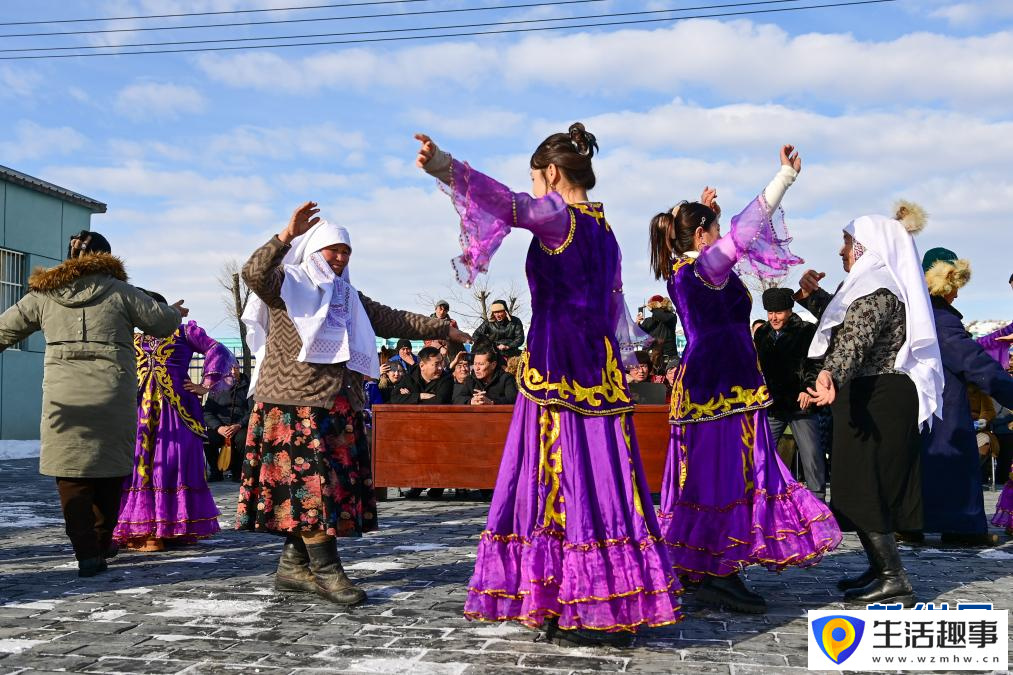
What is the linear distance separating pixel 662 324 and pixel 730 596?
9112mm

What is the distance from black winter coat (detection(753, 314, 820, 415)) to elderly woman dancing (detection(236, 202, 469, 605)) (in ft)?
11.9

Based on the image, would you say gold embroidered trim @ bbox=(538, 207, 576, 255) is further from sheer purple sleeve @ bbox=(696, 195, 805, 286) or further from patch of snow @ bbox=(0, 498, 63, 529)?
patch of snow @ bbox=(0, 498, 63, 529)

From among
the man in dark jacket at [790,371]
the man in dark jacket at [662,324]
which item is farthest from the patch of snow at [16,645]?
the man in dark jacket at [662,324]

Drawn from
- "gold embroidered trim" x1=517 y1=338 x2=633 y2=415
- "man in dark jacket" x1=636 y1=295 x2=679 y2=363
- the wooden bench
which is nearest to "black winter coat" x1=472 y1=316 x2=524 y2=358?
"man in dark jacket" x1=636 y1=295 x2=679 y2=363

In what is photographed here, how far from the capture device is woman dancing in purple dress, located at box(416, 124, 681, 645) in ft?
13.1

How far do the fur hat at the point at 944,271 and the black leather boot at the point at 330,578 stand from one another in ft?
14.5

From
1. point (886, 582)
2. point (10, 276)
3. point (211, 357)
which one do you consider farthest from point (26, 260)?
point (886, 582)

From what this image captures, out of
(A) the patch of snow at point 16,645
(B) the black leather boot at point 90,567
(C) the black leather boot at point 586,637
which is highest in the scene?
(B) the black leather boot at point 90,567

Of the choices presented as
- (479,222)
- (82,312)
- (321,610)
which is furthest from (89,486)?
(479,222)

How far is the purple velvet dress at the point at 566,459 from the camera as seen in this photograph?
4.01 meters

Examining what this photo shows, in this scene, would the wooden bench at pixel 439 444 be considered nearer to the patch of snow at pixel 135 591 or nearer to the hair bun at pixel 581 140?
the patch of snow at pixel 135 591

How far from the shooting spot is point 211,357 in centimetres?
799

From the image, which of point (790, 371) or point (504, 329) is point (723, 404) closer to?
point (790, 371)

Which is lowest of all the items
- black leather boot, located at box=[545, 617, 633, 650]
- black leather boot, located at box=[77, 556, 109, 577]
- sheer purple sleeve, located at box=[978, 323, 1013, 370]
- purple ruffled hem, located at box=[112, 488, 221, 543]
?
black leather boot, located at box=[545, 617, 633, 650]
